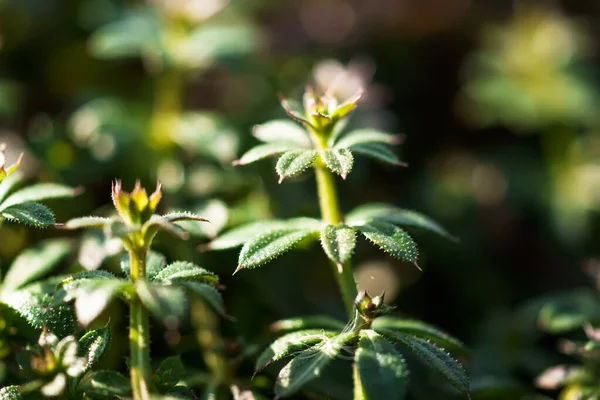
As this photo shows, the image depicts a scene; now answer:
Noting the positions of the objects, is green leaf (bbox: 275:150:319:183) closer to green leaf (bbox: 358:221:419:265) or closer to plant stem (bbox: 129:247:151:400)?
green leaf (bbox: 358:221:419:265)

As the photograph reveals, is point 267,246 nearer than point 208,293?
No

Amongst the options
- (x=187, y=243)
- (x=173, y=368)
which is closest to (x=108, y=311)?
(x=187, y=243)

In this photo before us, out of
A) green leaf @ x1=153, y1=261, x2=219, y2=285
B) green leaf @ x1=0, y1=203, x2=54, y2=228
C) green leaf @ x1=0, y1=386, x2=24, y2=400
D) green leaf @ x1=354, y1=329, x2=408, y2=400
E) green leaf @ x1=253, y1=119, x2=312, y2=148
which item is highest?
green leaf @ x1=253, y1=119, x2=312, y2=148

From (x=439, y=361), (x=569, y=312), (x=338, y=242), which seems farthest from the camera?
(x=569, y=312)

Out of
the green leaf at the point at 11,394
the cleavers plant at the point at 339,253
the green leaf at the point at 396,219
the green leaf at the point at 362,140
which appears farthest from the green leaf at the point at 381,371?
the green leaf at the point at 11,394

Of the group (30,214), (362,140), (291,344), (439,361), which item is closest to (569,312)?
(439,361)

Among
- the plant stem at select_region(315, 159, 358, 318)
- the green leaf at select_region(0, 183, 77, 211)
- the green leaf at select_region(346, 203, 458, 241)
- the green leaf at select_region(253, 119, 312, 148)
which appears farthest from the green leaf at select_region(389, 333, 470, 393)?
the green leaf at select_region(0, 183, 77, 211)

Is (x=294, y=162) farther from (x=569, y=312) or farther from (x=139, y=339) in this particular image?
(x=569, y=312)
